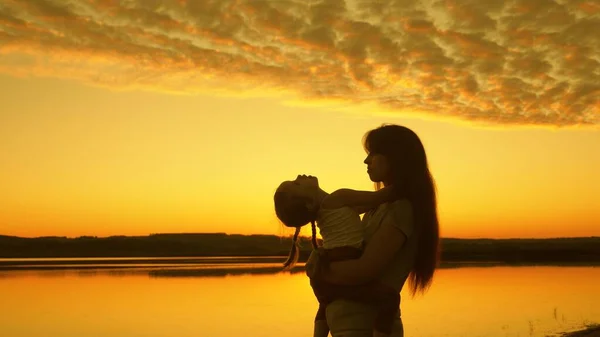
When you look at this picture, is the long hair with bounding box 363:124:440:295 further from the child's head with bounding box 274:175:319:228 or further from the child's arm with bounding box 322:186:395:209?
the child's head with bounding box 274:175:319:228

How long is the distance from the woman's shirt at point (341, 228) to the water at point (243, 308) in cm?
1477

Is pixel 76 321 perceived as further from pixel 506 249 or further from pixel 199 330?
pixel 506 249

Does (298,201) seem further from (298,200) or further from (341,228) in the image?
(341,228)

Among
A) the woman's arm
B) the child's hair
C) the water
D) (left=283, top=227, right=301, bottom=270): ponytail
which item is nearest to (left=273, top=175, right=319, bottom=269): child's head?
the child's hair

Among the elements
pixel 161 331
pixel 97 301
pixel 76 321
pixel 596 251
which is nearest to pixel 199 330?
pixel 161 331

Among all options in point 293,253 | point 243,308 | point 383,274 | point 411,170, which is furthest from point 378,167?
point 243,308

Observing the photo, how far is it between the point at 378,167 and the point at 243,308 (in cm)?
2066

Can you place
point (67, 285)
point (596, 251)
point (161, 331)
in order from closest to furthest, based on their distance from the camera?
point (161, 331) → point (67, 285) → point (596, 251)

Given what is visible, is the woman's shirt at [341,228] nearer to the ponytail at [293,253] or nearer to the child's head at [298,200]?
the child's head at [298,200]

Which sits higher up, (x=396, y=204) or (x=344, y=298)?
(x=396, y=204)

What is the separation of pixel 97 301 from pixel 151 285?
315 inches

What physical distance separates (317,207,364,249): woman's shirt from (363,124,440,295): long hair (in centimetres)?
24

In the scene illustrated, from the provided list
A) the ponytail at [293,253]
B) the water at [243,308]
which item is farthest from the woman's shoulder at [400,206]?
the water at [243,308]

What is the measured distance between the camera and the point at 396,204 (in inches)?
120
